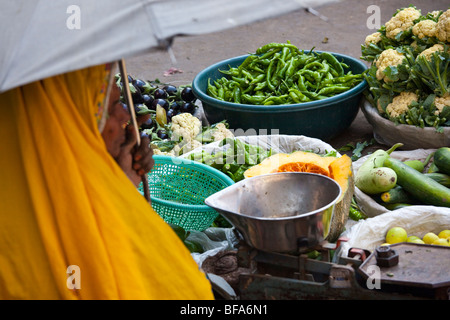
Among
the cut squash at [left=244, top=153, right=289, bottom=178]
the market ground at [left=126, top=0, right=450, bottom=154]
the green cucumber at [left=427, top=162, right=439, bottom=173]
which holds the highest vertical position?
the cut squash at [left=244, top=153, right=289, bottom=178]

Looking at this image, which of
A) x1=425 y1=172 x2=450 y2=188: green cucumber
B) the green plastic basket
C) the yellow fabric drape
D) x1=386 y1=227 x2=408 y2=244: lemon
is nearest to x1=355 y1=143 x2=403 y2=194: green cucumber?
x1=425 y1=172 x2=450 y2=188: green cucumber

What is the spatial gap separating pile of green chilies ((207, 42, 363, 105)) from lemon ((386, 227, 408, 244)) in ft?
6.04

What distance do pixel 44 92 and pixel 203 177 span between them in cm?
155

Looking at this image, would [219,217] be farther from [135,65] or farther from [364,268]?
[135,65]

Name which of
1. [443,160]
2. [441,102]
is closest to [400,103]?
[441,102]

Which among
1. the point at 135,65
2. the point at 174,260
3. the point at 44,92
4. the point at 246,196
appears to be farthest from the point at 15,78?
the point at 135,65

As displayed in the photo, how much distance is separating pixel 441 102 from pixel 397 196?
1.08 meters

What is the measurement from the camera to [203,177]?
321cm

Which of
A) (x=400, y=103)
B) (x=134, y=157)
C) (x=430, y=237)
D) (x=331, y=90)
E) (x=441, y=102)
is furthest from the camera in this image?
(x=331, y=90)

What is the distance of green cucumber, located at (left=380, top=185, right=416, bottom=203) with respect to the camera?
10.3ft

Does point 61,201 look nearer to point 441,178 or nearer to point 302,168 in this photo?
point 302,168

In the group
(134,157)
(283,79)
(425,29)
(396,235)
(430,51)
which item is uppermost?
(134,157)

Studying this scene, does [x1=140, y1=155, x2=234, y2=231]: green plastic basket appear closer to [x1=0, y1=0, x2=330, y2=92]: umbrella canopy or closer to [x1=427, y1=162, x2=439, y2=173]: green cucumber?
[x1=427, y1=162, x2=439, y2=173]: green cucumber

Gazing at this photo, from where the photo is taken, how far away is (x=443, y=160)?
3281mm
